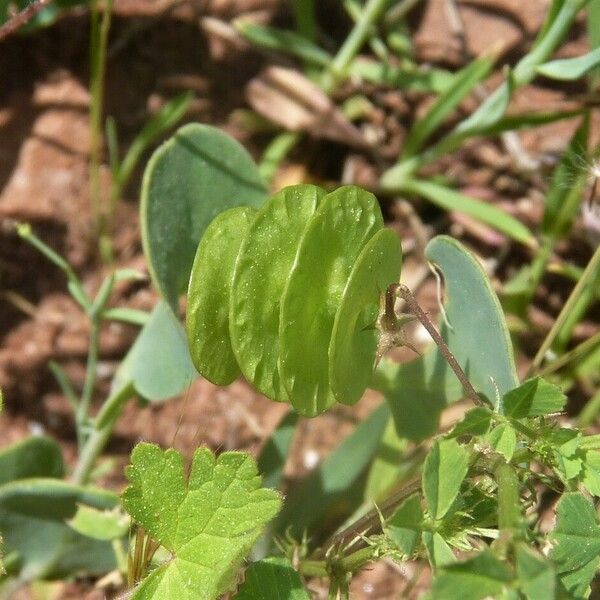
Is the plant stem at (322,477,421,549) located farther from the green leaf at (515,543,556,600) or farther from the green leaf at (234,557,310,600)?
the green leaf at (515,543,556,600)

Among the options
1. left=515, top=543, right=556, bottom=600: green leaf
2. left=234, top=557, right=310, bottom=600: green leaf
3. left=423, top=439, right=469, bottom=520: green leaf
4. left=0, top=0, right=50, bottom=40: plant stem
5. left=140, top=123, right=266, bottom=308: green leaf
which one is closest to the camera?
left=515, top=543, right=556, bottom=600: green leaf

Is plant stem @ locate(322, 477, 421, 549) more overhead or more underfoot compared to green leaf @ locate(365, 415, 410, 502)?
more overhead

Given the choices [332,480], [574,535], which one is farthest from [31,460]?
[574,535]

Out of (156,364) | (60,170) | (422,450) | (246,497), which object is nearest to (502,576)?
(246,497)

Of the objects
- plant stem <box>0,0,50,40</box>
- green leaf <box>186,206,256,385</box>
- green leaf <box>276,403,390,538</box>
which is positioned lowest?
green leaf <box>276,403,390,538</box>

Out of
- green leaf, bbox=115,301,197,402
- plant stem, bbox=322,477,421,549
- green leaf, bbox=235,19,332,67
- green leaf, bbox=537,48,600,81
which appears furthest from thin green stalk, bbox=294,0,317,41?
plant stem, bbox=322,477,421,549

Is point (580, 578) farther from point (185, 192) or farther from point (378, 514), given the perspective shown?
point (185, 192)

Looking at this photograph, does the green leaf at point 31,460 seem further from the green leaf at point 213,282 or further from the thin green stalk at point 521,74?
the thin green stalk at point 521,74
